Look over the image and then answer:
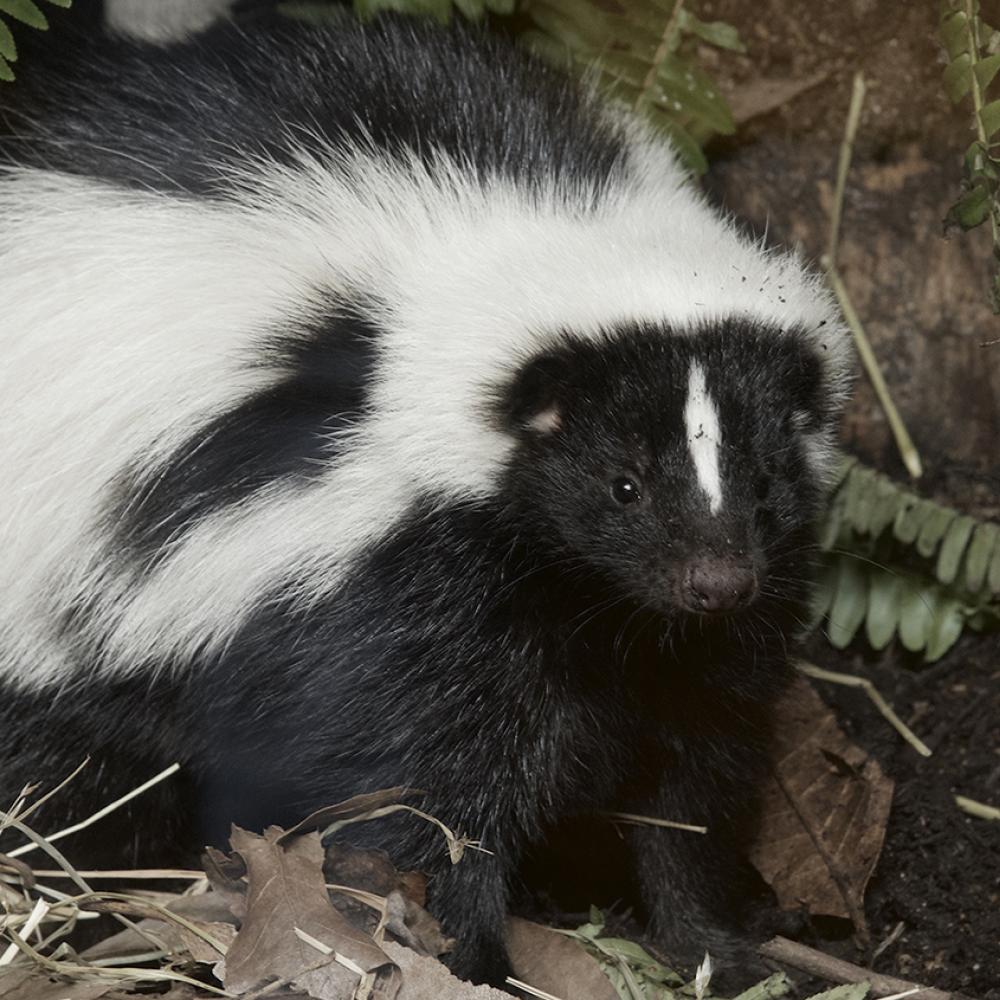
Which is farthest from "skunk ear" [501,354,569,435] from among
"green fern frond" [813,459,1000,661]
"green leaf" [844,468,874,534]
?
"green leaf" [844,468,874,534]

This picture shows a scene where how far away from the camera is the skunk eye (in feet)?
15.2

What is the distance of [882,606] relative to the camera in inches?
263

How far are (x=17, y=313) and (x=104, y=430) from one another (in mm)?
493

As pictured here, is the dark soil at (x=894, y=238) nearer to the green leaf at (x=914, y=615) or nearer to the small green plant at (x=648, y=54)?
the green leaf at (x=914, y=615)

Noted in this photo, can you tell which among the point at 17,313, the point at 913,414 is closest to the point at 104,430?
the point at 17,313

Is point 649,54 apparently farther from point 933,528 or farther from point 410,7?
point 933,528

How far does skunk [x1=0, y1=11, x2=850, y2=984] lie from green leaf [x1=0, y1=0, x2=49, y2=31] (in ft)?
1.02

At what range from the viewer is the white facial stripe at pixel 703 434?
4.48 metres

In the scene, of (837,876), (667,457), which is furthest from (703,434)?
(837,876)

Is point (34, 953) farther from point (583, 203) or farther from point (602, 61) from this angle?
point (602, 61)

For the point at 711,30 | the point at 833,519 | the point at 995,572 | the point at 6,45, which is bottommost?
the point at 833,519

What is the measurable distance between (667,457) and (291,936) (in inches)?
73.7

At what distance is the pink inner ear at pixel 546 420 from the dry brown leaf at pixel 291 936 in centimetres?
152

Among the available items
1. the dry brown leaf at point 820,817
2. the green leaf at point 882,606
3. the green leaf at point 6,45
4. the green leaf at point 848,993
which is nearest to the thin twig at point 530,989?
the green leaf at point 848,993
